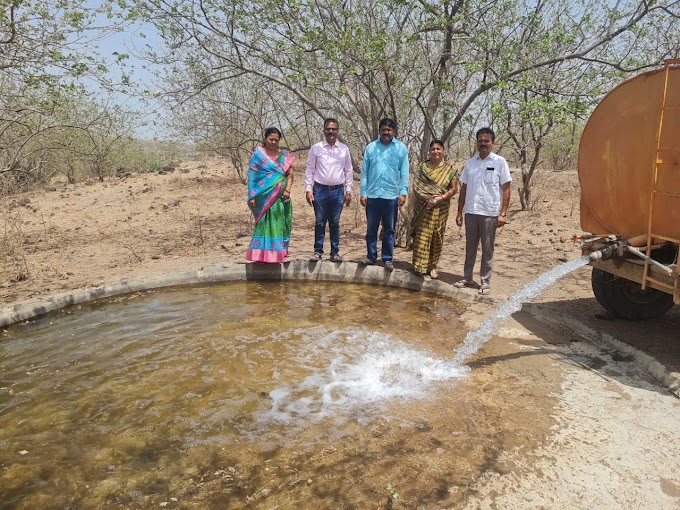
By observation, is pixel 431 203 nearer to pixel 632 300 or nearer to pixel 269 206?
pixel 269 206

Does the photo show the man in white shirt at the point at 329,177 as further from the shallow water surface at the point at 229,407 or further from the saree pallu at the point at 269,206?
the shallow water surface at the point at 229,407

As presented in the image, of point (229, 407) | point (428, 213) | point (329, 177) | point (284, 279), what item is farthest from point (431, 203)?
point (229, 407)

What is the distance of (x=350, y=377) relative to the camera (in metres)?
3.51

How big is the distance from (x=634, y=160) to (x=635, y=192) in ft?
0.84

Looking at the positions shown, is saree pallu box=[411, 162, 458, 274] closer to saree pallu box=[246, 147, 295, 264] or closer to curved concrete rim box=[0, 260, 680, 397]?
curved concrete rim box=[0, 260, 680, 397]

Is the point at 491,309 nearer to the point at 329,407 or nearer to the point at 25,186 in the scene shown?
the point at 329,407

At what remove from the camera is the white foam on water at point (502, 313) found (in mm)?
3943

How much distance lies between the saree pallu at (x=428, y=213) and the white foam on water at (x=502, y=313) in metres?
1.24

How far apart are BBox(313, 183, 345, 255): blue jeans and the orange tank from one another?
8.70 feet

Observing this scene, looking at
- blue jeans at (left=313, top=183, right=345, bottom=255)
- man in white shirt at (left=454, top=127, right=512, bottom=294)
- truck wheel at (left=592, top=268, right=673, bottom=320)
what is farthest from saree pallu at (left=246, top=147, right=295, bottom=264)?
truck wheel at (left=592, top=268, right=673, bottom=320)

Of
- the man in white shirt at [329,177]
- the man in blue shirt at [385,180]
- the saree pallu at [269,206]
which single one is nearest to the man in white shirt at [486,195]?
the man in blue shirt at [385,180]

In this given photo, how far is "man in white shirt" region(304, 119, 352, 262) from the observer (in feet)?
18.4

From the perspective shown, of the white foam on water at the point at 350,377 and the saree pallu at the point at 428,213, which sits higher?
the saree pallu at the point at 428,213

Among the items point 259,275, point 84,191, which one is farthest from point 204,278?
point 84,191
